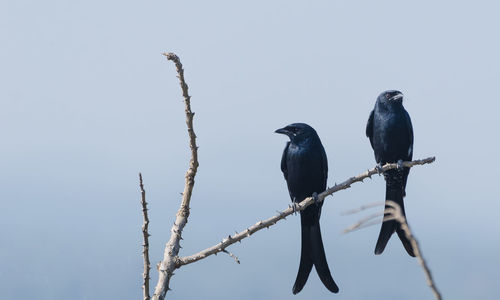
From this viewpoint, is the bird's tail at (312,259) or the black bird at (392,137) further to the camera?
the black bird at (392,137)

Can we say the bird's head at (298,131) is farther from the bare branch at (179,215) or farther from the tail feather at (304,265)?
the bare branch at (179,215)

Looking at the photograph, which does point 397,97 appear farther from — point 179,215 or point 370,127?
point 179,215

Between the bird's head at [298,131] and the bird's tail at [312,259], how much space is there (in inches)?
42.0

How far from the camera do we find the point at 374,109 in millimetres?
9008

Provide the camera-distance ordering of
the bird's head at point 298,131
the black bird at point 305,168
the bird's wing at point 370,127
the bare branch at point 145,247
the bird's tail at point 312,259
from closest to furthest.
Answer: the bare branch at point 145,247, the bird's tail at point 312,259, the black bird at point 305,168, the bird's head at point 298,131, the bird's wing at point 370,127

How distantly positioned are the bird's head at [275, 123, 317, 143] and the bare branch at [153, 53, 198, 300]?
354 centimetres

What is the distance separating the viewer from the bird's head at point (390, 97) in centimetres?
868

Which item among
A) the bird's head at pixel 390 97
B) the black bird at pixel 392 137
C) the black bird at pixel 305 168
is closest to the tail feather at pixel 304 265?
the black bird at pixel 305 168

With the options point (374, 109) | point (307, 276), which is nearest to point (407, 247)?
point (307, 276)

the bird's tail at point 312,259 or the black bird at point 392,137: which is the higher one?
the black bird at point 392,137

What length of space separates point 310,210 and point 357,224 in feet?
19.9

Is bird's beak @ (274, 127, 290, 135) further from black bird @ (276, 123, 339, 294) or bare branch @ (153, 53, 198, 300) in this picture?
bare branch @ (153, 53, 198, 300)

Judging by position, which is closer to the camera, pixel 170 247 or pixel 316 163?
pixel 170 247

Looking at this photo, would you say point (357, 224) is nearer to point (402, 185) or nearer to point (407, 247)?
point (407, 247)
